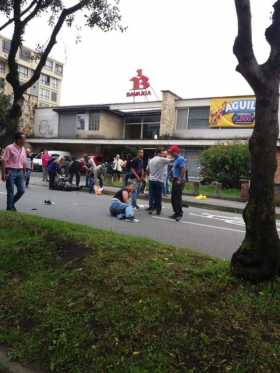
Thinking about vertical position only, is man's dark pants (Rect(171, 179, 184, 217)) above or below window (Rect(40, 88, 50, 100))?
below

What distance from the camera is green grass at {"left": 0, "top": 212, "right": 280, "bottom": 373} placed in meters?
2.84

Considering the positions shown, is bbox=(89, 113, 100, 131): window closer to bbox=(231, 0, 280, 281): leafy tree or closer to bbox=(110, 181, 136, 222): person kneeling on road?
bbox=(110, 181, 136, 222): person kneeling on road

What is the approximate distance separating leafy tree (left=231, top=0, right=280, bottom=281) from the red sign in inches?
1381

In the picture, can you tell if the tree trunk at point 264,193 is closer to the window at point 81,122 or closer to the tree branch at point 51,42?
the tree branch at point 51,42

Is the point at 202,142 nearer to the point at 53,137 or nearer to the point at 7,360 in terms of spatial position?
the point at 53,137

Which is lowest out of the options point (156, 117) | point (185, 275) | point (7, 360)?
point (7, 360)

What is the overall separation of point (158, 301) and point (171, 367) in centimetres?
71

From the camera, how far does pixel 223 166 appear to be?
21.2 metres

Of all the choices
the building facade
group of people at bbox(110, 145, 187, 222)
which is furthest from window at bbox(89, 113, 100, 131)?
group of people at bbox(110, 145, 187, 222)

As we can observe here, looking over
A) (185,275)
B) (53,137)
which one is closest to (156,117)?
(53,137)

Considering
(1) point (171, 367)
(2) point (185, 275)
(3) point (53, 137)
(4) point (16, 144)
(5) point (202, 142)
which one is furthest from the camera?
(3) point (53, 137)

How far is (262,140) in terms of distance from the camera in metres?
3.41

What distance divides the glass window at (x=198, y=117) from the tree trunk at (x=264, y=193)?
28.3 meters

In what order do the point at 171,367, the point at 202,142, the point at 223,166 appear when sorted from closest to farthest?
the point at 171,367 → the point at 223,166 → the point at 202,142
